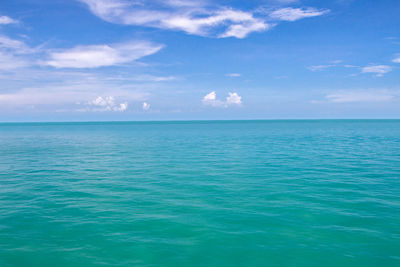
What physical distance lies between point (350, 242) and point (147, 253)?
31.4 feet

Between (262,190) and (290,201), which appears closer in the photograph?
(290,201)

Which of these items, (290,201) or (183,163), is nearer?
(290,201)

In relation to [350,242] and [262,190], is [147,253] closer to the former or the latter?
[350,242]

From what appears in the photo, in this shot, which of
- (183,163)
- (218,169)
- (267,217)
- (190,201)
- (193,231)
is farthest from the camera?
(183,163)

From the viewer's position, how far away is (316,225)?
1359cm

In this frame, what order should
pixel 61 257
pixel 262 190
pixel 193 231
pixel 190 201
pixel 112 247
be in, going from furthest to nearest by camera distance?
pixel 262 190 < pixel 190 201 < pixel 193 231 < pixel 112 247 < pixel 61 257

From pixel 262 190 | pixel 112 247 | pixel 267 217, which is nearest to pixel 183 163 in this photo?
pixel 262 190

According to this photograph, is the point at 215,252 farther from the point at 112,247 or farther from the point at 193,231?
the point at 112,247

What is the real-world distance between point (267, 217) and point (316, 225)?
8.60 feet

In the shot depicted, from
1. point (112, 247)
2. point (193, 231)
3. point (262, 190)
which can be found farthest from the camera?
point (262, 190)

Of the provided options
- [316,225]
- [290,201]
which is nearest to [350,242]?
[316,225]

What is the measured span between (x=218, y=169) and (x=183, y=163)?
6.01m

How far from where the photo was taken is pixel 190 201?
Result: 696 inches

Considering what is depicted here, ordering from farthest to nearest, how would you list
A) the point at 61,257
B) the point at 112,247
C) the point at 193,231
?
the point at 193,231 < the point at 112,247 < the point at 61,257
